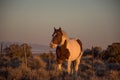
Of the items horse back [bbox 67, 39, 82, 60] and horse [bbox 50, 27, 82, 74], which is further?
horse back [bbox 67, 39, 82, 60]

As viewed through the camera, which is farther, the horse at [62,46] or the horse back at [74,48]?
the horse back at [74,48]

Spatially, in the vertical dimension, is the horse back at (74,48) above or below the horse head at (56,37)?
below

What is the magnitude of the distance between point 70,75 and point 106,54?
1843 cm

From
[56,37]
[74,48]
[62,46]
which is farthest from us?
[74,48]

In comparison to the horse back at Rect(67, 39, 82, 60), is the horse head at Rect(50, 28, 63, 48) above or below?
above

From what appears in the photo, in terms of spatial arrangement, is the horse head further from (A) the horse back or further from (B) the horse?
(A) the horse back

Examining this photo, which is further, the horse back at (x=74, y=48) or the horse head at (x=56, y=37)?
the horse back at (x=74, y=48)

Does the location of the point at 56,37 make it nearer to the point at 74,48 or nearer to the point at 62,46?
the point at 62,46

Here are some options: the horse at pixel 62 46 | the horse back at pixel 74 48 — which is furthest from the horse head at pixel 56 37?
the horse back at pixel 74 48

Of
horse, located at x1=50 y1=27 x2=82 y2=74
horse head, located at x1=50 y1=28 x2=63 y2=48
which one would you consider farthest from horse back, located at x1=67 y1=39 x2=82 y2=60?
horse head, located at x1=50 y1=28 x2=63 y2=48

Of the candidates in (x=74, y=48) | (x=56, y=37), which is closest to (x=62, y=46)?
(x=56, y=37)

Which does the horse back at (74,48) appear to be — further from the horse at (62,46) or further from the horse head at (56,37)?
the horse head at (56,37)

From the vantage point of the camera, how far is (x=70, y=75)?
14.5 meters

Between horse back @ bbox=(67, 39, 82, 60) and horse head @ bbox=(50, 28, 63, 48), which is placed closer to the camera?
horse head @ bbox=(50, 28, 63, 48)
